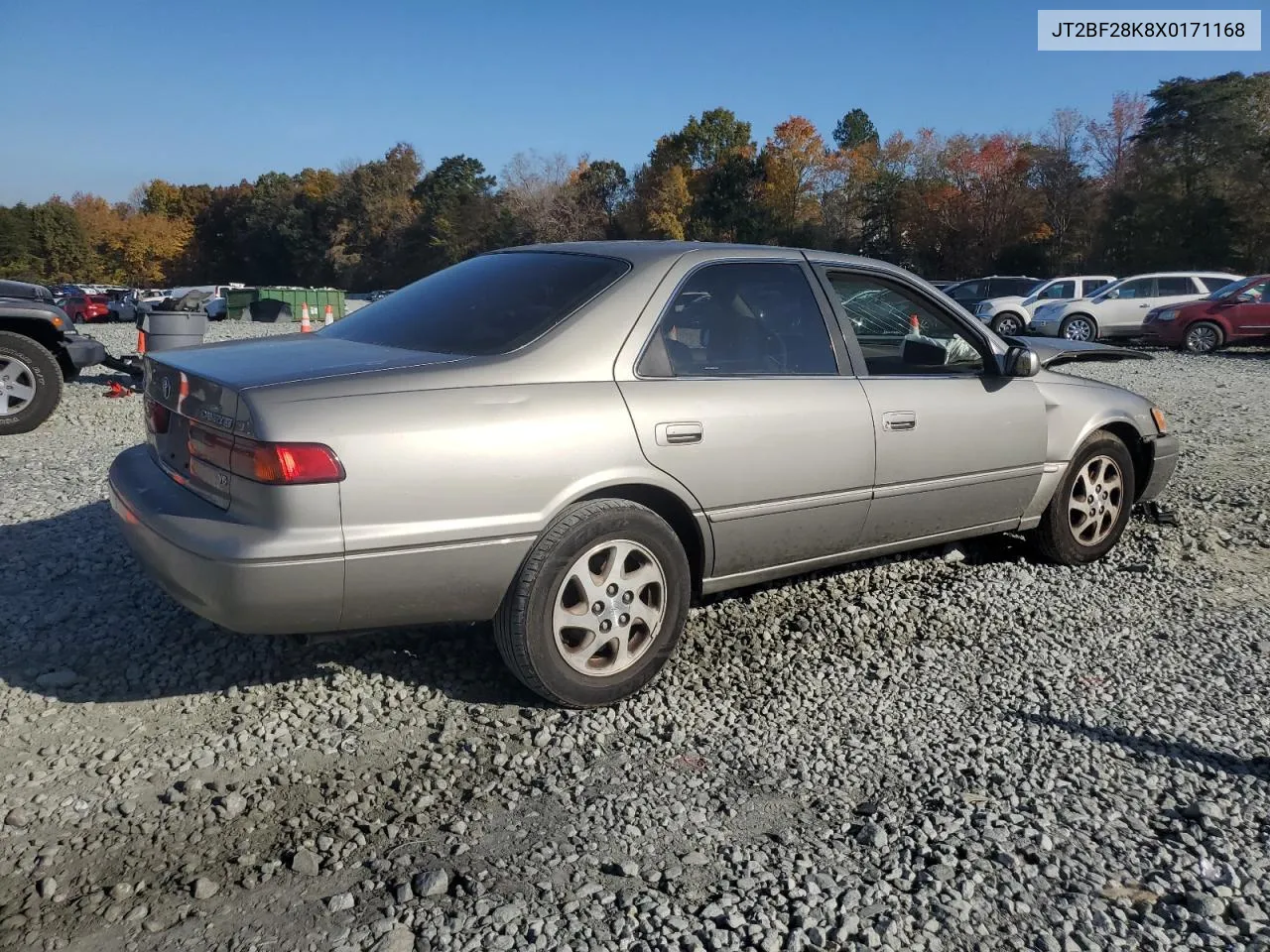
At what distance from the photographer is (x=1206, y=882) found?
8.35 ft

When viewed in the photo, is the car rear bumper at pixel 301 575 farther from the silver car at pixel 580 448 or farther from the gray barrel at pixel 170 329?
the gray barrel at pixel 170 329

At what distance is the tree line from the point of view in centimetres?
3797

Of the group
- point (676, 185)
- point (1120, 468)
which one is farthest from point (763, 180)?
point (1120, 468)

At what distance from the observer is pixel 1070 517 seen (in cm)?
514

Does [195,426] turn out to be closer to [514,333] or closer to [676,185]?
[514,333]

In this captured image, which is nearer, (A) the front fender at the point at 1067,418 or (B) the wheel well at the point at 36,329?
(A) the front fender at the point at 1067,418

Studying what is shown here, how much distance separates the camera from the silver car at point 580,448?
9.90ft

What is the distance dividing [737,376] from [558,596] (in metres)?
1.14

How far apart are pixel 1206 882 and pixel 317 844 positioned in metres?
2.28


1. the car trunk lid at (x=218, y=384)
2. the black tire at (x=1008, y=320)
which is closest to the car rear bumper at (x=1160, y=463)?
the car trunk lid at (x=218, y=384)

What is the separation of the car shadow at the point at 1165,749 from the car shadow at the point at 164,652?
182 cm

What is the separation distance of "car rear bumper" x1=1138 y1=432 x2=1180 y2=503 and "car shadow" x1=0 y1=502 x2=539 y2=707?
3.76m

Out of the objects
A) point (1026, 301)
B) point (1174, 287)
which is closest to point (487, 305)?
point (1174, 287)

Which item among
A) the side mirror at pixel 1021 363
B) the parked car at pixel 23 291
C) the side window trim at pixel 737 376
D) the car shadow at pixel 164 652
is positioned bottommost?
the car shadow at pixel 164 652
